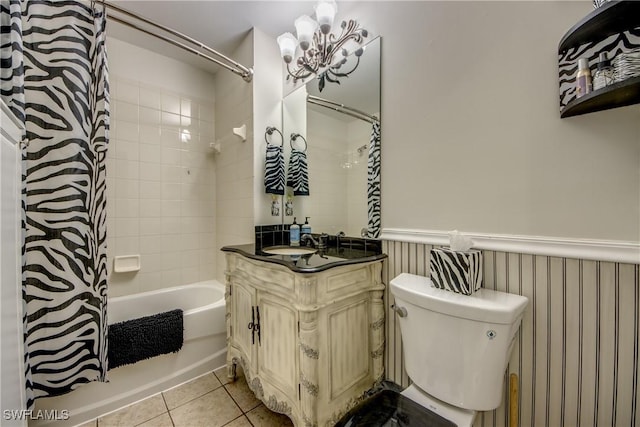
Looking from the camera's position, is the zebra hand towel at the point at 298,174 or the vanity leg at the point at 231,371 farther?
the zebra hand towel at the point at 298,174

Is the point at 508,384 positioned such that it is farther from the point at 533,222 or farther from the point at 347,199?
the point at 347,199

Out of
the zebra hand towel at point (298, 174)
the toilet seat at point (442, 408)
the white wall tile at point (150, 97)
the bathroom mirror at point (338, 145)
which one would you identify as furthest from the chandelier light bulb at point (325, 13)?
the toilet seat at point (442, 408)

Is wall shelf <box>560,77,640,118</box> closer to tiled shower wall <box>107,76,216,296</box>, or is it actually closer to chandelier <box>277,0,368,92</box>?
chandelier <box>277,0,368,92</box>

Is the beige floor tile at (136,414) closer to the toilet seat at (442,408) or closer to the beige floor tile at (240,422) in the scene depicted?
the beige floor tile at (240,422)

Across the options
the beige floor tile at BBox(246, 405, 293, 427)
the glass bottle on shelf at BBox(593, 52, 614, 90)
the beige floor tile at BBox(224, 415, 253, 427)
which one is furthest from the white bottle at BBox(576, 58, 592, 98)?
the beige floor tile at BBox(224, 415, 253, 427)

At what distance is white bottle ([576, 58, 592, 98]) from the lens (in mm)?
712

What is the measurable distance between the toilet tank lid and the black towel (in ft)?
4.52

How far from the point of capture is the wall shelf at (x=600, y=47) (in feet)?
2.07

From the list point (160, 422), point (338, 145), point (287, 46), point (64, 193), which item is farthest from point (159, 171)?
point (160, 422)

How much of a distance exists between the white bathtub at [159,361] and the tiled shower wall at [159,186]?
0.13 metres

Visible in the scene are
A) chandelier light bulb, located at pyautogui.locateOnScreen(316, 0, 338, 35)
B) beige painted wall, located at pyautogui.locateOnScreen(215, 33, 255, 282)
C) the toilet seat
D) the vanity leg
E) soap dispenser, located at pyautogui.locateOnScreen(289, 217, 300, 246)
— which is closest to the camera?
the toilet seat

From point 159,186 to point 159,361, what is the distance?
1350mm

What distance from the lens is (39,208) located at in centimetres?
115

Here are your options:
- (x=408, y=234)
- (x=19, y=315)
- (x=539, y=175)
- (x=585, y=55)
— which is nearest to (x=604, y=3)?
(x=585, y=55)
